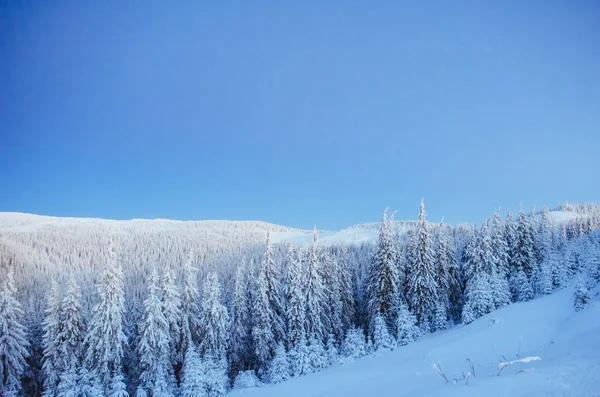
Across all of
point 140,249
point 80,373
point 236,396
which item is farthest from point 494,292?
point 140,249

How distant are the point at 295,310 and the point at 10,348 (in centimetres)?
2920

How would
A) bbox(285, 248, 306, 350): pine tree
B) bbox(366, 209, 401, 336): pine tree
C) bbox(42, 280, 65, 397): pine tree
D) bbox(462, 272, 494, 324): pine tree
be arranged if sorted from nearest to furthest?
1. bbox(42, 280, 65, 397): pine tree
2. bbox(462, 272, 494, 324): pine tree
3. bbox(285, 248, 306, 350): pine tree
4. bbox(366, 209, 401, 336): pine tree

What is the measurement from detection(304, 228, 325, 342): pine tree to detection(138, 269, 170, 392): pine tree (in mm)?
15355

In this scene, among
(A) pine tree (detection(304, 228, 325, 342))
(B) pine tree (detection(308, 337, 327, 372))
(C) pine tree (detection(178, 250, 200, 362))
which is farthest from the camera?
(A) pine tree (detection(304, 228, 325, 342))

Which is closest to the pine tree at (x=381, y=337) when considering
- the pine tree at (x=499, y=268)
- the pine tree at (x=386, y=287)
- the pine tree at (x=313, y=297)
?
the pine tree at (x=386, y=287)

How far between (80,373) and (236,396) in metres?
17.1

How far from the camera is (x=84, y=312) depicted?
37.5 meters

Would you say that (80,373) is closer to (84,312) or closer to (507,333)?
(84,312)

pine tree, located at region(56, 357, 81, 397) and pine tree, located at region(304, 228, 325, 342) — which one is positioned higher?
pine tree, located at region(304, 228, 325, 342)

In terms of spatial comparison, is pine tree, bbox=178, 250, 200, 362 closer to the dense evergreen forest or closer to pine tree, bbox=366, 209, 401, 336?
the dense evergreen forest

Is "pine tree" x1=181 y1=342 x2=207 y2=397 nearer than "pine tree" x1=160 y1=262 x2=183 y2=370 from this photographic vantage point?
Yes

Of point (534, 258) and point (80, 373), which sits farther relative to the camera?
point (534, 258)

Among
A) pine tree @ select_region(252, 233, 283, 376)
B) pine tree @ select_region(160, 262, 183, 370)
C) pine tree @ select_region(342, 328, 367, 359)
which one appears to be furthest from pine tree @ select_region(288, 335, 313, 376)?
pine tree @ select_region(160, 262, 183, 370)

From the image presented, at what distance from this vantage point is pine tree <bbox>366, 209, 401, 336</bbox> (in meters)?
39.3
